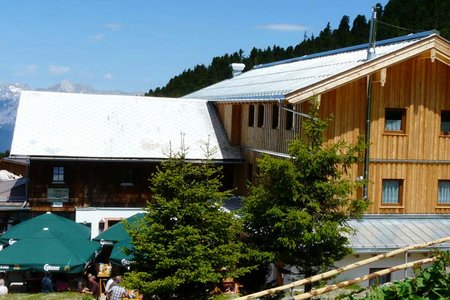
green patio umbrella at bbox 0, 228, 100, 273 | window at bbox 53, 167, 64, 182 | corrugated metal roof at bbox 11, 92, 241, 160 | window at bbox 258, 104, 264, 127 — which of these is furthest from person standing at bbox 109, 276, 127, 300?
window at bbox 258, 104, 264, 127

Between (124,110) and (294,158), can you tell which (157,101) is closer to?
(124,110)

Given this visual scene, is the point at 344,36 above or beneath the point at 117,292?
above

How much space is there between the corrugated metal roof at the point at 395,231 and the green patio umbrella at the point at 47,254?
27.0 ft

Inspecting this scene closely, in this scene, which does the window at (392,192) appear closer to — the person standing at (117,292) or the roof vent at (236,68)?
the person standing at (117,292)

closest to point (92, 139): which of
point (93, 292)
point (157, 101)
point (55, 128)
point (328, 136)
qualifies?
point (55, 128)

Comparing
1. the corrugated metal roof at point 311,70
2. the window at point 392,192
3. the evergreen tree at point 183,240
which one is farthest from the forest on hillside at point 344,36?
the evergreen tree at point 183,240

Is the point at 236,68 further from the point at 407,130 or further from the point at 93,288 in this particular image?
the point at 93,288

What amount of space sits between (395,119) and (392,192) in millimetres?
2531

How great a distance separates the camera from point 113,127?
27.8 metres

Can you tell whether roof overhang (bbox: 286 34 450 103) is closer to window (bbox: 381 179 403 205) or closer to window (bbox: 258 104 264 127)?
window (bbox: 381 179 403 205)

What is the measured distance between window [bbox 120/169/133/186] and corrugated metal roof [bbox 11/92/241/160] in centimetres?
92

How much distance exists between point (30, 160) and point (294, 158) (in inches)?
524

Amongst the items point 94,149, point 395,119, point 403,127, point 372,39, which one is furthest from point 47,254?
point 372,39

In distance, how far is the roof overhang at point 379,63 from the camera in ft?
64.9
